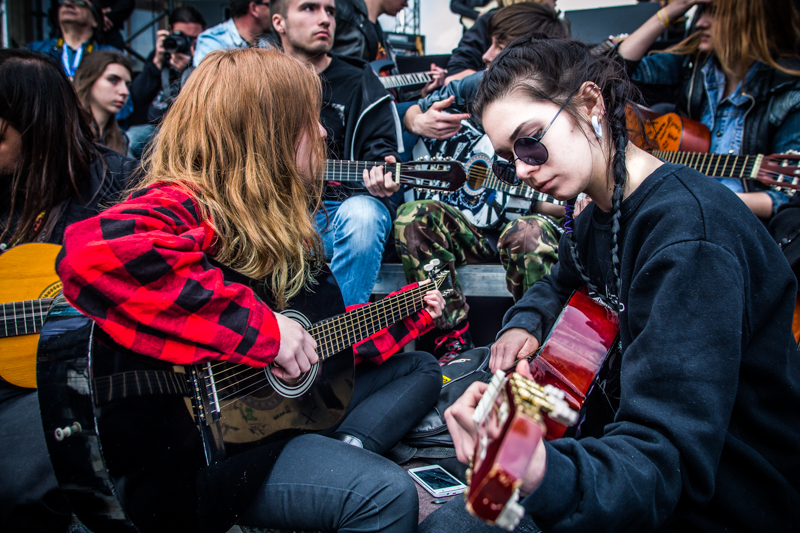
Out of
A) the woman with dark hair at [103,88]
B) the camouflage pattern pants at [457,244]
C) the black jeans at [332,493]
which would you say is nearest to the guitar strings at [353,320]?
the black jeans at [332,493]

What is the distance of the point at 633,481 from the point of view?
78 centimetres

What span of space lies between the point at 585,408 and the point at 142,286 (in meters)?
1.28

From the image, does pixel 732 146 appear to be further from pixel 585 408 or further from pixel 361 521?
pixel 361 521

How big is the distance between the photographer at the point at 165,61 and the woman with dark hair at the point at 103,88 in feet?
2.12

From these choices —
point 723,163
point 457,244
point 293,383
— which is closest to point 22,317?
point 293,383

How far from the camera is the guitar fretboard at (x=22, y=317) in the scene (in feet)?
5.49

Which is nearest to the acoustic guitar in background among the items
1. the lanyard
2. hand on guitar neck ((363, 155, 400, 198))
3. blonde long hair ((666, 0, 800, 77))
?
blonde long hair ((666, 0, 800, 77))

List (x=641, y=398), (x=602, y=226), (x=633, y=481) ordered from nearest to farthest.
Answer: (x=633, y=481) < (x=641, y=398) < (x=602, y=226)

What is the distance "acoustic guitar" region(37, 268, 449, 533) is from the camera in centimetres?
103

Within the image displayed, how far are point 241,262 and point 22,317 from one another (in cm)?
101

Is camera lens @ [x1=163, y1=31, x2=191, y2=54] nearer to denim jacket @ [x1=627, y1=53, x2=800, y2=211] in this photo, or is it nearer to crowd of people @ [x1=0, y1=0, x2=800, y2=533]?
crowd of people @ [x1=0, y1=0, x2=800, y2=533]

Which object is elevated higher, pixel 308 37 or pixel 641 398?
pixel 308 37

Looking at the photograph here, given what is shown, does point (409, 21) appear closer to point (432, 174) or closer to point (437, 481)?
point (432, 174)

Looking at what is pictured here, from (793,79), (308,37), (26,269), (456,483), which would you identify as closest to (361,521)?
(456,483)
